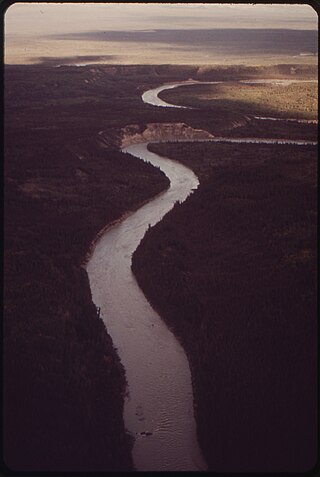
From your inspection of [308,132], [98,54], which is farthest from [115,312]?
[98,54]

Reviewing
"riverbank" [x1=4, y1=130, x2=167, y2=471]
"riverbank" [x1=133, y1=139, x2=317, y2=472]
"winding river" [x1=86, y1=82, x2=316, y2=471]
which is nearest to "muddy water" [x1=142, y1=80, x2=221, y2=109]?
"riverbank" [x1=133, y1=139, x2=317, y2=472]

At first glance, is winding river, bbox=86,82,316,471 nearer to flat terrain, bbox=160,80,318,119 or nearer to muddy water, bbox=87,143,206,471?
muddy water, bbox=87,143,206,471

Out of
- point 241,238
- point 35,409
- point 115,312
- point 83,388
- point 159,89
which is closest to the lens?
point 35,409

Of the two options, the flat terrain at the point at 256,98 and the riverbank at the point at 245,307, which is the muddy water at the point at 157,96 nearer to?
the flat terrain at the point at 256,98

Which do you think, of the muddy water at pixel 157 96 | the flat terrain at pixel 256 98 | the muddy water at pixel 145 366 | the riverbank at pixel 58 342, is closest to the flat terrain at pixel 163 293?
the riverbank at pixel 58 342

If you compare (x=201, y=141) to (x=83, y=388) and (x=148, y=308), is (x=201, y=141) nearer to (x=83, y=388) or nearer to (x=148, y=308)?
(x=148, y=308)

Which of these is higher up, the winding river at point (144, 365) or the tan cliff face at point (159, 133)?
the tan cliff face at point (159, 133)
